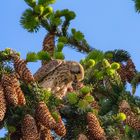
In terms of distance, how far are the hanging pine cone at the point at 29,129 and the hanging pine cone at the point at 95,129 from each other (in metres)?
0.51

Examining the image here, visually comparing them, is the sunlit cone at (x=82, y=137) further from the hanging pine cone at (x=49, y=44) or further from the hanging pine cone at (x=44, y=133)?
the hanging pine cone at (x=49, y=44)

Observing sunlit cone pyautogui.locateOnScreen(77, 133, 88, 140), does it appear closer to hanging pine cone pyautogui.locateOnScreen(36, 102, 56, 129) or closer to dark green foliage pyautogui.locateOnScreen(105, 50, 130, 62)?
hanging pine cone pyautogui.locateOnScreen(36, 102, 56, 129)

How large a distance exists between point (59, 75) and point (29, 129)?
10.9ft

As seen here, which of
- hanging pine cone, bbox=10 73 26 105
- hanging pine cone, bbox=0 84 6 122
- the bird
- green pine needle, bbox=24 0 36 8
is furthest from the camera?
green pine needle, bbox=24 0 36 8

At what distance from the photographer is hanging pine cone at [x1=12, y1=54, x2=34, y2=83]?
5.04 metres

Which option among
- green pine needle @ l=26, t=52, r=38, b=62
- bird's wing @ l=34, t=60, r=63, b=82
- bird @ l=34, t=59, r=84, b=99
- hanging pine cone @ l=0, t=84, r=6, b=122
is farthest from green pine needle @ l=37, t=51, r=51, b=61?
hanging pine cone @ l=0, t=84, r=6, b=122

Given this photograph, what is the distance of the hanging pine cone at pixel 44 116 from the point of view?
4711 millimetres

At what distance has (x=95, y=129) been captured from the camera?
4.97 metres

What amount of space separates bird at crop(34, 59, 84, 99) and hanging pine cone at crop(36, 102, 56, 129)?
2586 millimetres

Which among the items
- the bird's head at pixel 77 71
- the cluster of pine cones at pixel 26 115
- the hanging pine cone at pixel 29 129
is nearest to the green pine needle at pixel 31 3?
the bird's head at pixel 77 71

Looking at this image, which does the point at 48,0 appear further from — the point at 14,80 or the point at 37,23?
the point at 14,80

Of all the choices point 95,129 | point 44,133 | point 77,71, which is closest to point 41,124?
point 44,133

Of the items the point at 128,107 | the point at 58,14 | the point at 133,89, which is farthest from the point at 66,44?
the point at 128,107

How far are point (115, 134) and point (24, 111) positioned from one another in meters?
0.89
